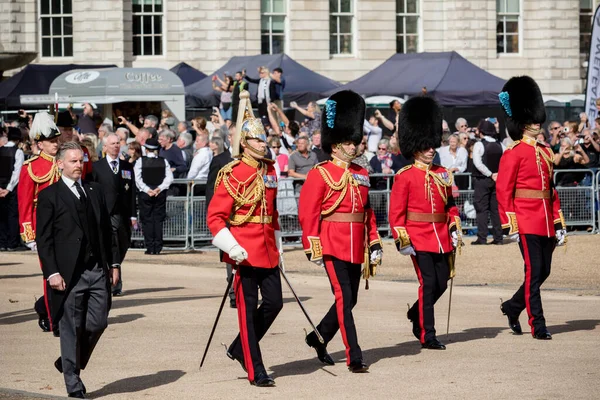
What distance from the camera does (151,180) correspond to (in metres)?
20.1

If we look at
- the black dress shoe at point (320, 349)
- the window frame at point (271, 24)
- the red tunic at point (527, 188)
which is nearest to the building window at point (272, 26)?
the window frame at point (271, 24)

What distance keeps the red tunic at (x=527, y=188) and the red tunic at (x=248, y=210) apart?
8.80ft

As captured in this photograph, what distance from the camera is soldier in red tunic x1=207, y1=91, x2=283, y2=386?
9992 mm

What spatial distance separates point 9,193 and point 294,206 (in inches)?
169

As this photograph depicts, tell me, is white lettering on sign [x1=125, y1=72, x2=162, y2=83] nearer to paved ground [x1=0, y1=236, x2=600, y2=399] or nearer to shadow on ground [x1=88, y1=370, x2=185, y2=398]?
paved ground [x1=0, y1=236, x2=600, y2=399]

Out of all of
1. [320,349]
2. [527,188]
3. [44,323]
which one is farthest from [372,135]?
[320,349]

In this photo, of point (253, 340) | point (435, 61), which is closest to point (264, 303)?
point (253, 340)

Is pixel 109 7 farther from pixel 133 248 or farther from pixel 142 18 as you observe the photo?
pixel 133 248

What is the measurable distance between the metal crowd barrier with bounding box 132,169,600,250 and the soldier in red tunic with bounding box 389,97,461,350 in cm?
898

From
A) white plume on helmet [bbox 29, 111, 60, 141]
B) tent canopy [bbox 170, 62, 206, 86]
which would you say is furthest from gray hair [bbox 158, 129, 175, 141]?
tent canopy [bbox 170, 62, 206, 86]

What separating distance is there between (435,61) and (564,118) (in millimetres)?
4634

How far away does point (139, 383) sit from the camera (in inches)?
396

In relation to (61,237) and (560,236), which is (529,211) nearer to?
(560,236)

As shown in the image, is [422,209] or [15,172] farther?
[15,172]
